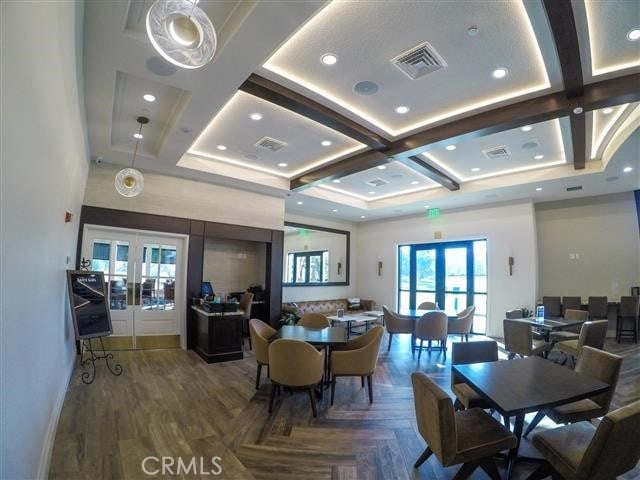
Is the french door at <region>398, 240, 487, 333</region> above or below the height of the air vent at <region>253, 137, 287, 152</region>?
below

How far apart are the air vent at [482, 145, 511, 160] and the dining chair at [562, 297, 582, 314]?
3.98 m

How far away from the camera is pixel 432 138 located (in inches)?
177

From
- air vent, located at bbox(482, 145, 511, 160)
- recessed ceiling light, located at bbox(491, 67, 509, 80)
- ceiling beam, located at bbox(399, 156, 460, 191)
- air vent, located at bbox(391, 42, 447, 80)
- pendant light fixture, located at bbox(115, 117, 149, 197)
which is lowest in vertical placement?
pendant light fixture, located at bbox(115, 117, 149, 197)

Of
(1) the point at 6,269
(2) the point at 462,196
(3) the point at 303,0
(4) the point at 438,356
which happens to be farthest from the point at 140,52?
(2) the point at 462,196

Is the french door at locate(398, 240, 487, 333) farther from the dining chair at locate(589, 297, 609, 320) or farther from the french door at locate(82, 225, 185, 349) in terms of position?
the french door at locate(82, 225, 185, 349)

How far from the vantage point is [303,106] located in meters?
3.76

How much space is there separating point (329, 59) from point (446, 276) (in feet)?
23.9

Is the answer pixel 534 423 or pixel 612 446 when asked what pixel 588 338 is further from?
pixel 612 446

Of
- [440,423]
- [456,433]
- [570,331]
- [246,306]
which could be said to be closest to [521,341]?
[570,331]

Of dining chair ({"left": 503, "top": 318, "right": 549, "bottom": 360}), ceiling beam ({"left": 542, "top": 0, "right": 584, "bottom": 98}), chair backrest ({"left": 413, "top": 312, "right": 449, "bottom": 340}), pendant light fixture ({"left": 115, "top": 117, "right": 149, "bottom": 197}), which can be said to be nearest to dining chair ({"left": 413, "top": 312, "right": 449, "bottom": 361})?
chair backrest ({"left": 413, "top": 312, "right": 449, "bottom": 340})

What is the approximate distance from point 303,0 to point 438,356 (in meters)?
5.81

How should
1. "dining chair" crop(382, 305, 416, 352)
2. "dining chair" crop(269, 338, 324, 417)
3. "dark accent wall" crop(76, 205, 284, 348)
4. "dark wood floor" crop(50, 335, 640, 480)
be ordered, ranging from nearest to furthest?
"dark wood floor" crop(50, 335, 640, 480), "dining chair" crop(269, 338, 324, 417), "dark accent wall" crop(76, 205, 284, 348), "dining chair" crop(382, 305, 416, 352)

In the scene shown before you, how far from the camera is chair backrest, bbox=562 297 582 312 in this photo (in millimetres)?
7054

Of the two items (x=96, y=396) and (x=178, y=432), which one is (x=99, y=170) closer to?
(x=96, y=396)
